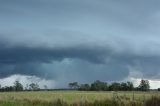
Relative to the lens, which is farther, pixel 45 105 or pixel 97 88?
pixel 97 88

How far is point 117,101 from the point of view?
88.7 feet

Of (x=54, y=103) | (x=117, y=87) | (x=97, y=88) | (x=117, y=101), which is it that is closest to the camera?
(x=117, y=101)

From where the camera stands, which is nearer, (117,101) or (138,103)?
(138,103)

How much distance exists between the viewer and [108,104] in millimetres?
27781

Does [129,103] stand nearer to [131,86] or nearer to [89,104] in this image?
[89,104]

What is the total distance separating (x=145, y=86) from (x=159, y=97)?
14166 cm

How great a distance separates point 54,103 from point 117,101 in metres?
5.19

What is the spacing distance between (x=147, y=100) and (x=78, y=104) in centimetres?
560

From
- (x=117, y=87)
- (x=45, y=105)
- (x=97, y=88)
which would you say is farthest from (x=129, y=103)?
(x=97, y=88)

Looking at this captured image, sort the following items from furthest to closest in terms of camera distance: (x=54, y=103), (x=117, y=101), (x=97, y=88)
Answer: (x=97, y=88) < (x=54, y=103) < (x=117, y=101)

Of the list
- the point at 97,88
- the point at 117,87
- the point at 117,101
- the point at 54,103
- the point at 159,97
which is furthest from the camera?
the point at 97,88

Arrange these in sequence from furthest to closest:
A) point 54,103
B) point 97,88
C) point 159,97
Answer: point 97,88, point 54,103, point 159,97

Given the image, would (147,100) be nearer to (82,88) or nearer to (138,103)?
(138,103)

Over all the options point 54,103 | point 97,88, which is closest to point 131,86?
point 97,88
